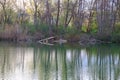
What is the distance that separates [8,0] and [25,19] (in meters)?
5.33

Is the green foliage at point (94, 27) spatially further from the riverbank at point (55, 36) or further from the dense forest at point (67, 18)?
the riverbank at point (55, 36)

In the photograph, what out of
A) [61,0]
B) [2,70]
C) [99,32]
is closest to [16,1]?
[61,0]

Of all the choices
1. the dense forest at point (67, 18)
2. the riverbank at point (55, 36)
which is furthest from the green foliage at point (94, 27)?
the riverbank at point (55, 36)

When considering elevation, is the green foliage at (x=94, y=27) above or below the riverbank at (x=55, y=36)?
above

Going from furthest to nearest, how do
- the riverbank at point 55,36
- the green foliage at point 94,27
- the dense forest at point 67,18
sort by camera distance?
the green foliage at point 94,27 < the dense forest at point 67,18 < the riverbank at point 55,36

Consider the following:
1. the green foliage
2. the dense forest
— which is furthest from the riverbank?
the green foliage

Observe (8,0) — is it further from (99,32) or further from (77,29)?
(99,32)

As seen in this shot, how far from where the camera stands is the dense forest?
4928cm

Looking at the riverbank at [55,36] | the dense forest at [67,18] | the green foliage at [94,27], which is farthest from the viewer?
the green foliage at [94,27]

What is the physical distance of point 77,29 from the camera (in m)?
52.1

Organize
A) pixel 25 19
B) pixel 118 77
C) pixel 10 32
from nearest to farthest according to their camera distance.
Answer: pixel 118 77 < pixel 10 32 < pixel 25 19

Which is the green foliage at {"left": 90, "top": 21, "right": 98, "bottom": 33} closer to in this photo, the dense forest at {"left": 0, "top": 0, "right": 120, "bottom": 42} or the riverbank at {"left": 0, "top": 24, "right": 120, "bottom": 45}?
the dense forest at {"left": 0, "top": 0, "right": 120, "bottom": 42}

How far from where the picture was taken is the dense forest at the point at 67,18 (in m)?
49.3

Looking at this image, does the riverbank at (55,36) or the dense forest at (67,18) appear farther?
the dense forest at (67,18)
